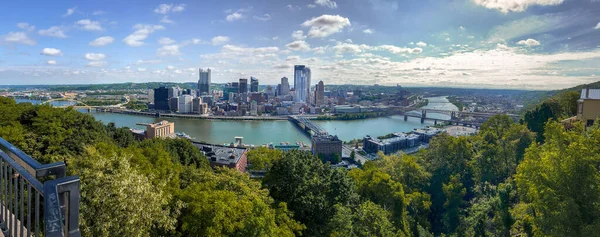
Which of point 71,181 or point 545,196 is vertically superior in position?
point 71,181

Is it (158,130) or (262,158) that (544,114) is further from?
(158,130)

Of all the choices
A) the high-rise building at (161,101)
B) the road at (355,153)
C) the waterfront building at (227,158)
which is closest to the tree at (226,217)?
the waterfront building at (227,158)

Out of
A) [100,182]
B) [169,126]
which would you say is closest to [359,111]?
[169,126]

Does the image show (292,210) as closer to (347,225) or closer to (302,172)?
(302,172)

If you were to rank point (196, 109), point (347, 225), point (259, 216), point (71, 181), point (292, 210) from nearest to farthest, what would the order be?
point (71, 181) → point (259, 216) → point (347, 225) → point (292, 210) → point (196, 109)

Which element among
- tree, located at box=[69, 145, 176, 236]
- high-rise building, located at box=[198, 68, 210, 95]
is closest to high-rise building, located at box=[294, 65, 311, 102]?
high-rise building, located at box=[198, 68, 210, 95]

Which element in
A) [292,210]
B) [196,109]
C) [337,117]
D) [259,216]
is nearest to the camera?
[259,216]
